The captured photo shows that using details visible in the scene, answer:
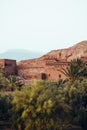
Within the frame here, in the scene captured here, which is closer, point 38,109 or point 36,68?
point 38,109

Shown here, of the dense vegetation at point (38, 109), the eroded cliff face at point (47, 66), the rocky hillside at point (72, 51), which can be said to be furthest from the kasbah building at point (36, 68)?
the dense vegetation at point (38, 109)

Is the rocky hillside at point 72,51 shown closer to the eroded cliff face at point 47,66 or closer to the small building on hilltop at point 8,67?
the eroded cliff face at point 47,66

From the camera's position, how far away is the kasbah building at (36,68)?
58.4 metres

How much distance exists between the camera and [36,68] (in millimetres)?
63188

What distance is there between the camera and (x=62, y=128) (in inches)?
1417

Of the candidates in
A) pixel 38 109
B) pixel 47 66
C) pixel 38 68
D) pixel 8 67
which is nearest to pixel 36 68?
pixel 38 68

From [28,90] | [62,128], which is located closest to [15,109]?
[28,90]

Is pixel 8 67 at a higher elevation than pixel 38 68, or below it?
higher

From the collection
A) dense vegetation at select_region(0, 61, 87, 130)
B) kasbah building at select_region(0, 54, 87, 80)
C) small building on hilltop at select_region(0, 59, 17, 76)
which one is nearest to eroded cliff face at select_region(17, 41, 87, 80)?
kasbah building at select_region(0, 54, 87, 80)

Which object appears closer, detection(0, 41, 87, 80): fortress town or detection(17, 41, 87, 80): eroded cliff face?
detection(0, 41, 87, 80): fortress town

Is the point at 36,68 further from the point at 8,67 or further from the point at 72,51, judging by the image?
the point at 72,51

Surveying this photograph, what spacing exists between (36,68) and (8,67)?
4.22m

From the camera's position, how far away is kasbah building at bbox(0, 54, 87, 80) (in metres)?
58.4

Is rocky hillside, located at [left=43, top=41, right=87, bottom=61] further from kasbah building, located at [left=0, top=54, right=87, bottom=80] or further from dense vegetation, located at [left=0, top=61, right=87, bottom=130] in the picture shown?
dense vegetation, located at [left=0, top=61, right=87, bottom=130]
